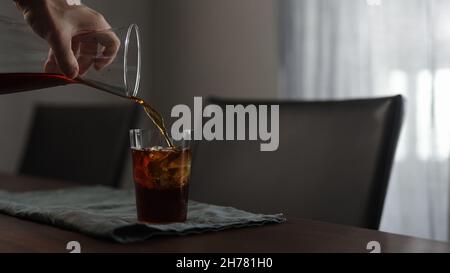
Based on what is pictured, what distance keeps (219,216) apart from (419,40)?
1857 millimetres

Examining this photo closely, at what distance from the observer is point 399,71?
261 centimetres

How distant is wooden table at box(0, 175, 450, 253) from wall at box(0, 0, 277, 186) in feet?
7.84

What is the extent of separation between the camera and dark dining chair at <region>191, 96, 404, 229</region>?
113cm

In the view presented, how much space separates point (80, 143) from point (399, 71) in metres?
1.41

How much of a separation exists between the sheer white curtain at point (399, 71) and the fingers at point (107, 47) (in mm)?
1837

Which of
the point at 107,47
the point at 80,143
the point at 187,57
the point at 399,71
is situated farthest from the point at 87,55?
the point at 187,57

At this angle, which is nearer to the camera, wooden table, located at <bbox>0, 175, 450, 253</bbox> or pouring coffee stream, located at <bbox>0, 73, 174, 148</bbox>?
wooden table, located at <bbox>0, 175, 450, 253</bbox>

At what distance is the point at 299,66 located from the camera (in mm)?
3025

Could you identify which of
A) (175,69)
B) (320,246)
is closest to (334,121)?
(320,246)
